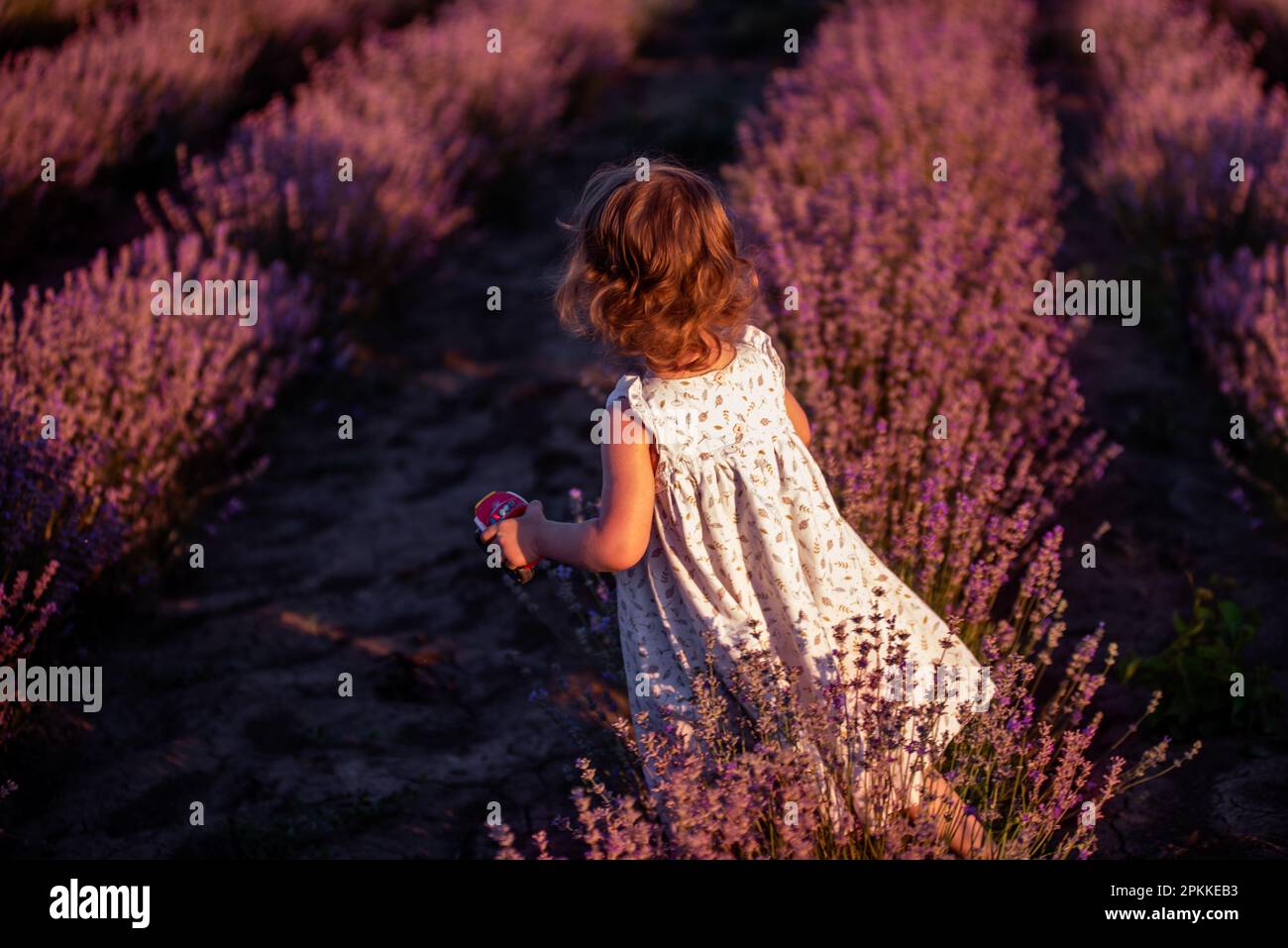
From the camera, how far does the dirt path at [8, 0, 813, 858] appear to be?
267 centimetres

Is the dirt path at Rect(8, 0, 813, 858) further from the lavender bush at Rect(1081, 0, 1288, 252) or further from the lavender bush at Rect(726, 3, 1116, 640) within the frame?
the lavender bush at Rect(1081, 0, 1288, 252)

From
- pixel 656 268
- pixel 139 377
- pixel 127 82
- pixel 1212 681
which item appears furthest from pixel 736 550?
pixel 127 82

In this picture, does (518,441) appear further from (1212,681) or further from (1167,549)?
(1212,681)

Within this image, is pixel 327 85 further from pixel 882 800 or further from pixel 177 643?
pixel 882 800

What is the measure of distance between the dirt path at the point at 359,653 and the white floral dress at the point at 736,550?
29 cm

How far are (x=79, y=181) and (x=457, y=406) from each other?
1836mm

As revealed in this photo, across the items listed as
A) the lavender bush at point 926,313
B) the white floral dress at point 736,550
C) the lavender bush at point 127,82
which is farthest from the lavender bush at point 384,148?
the white floral dress at point 736,550

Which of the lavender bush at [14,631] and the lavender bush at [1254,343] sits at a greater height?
the lavender bush at [1254,343]

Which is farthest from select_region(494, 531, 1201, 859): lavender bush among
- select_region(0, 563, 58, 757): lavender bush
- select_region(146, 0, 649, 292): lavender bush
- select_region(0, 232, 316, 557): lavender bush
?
select_region(146, 0, 649, 292): lavender bush

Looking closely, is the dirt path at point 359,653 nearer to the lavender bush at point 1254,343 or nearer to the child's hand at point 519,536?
the child's hand at point 519,536

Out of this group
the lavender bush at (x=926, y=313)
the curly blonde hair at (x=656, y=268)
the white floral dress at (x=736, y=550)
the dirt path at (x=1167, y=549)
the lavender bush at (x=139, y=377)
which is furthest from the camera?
Result: the lavender bush at (x=139, y=377)

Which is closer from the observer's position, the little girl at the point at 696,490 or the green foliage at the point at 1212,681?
the little girl at the point at 696,490

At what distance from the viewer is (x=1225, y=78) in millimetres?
5910

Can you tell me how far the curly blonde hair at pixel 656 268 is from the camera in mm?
2107
